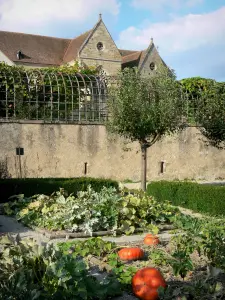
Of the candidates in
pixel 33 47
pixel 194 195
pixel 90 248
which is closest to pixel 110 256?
pixel 90 248

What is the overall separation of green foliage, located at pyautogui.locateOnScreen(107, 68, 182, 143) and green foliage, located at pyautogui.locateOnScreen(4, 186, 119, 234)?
4.40 meters

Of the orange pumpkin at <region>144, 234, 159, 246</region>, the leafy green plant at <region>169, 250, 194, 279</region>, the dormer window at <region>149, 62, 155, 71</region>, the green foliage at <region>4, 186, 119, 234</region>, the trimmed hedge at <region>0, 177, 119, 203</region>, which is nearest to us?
the leafy green plant at <region>169, 250, 194, 279</region>

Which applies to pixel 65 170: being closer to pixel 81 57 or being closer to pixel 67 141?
pixel 67 141

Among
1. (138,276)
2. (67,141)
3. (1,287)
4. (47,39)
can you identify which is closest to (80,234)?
(138,276)

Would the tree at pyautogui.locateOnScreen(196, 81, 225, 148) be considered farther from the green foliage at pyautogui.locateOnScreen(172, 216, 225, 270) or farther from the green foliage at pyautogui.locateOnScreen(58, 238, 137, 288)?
the green foliage at pyautogui.locateOnScreen(58, 238, 137, 288)

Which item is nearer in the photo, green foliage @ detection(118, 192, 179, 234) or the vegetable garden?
the vegetable garden

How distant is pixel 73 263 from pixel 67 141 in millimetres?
12585

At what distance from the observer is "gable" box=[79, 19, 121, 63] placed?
38844 mm

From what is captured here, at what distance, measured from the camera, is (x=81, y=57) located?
38.6m

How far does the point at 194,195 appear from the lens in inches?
475

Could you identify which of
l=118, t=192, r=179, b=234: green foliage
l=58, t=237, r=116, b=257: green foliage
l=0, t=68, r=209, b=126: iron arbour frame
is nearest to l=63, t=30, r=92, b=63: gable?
l=0, t=68, r=209, b=126: iron arbour frame

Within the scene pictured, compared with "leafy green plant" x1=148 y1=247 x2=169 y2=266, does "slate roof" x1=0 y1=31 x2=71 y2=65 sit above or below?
above

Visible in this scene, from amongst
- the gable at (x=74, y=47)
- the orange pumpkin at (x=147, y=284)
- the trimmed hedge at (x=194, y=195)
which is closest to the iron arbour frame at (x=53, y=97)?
the trimmed hedge at (x=194, y=195)

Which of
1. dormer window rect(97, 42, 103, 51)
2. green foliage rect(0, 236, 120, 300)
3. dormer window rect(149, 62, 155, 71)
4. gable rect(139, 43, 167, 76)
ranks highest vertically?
dormer window rect(97, 42, 103, 51)
